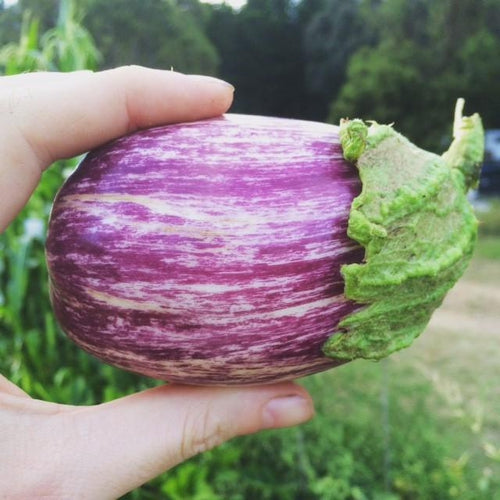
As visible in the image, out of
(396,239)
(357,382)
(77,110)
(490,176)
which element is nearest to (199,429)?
(396,239)

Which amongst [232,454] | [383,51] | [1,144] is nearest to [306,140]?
[1,144]

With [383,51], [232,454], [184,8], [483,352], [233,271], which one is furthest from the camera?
[184,8]

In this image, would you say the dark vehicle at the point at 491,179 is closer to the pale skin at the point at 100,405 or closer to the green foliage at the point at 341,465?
the green foliage at the point at 341,465

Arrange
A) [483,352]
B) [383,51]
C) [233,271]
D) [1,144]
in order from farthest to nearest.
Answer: [383,51]
[483,352]
[1,144]
[233,271]

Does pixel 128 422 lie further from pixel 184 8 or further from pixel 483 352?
pixel 184 8

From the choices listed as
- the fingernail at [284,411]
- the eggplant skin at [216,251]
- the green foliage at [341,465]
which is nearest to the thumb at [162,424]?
the fingernail at [284,411]

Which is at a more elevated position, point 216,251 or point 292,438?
point 216,251

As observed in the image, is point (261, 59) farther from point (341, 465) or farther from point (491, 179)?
point (341, 465)
